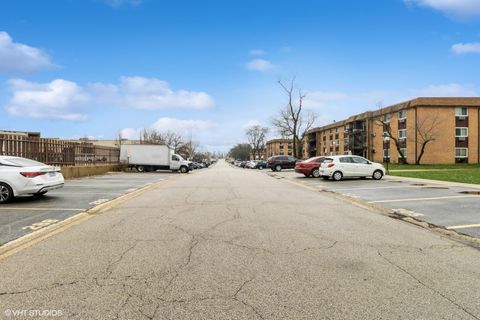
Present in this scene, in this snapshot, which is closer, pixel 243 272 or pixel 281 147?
pixel 243 272

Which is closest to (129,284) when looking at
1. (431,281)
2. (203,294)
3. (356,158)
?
(203,294)

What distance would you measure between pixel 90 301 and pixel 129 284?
1.72 feet

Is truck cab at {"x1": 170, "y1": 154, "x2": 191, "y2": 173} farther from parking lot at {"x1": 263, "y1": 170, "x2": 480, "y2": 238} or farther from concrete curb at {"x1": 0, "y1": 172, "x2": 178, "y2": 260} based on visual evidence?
concrete curb at {"x1": 0, "y1": 172, "x2": 178, "y2": 260}

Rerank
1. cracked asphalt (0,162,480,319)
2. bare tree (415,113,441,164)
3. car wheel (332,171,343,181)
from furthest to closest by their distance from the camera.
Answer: bare tree (415,113,441,164), car wheel (332,171,343,181), cracked asphalt (0,162,480,319)

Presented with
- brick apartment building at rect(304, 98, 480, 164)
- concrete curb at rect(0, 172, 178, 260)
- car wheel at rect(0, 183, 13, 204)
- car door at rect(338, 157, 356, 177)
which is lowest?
concrete curb at rect(0, 172, 178, 260)

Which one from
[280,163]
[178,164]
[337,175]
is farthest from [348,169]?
[178,164]

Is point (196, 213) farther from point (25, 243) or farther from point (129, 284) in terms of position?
point (129, 284)

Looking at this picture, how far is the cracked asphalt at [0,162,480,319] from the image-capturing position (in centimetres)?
355

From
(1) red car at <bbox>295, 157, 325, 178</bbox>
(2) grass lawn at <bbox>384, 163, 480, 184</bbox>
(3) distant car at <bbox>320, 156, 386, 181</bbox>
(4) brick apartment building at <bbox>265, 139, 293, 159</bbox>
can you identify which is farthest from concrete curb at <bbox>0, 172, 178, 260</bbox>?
(4) brick apartment building at <bbox>265, 139, 293, 159</bbox>

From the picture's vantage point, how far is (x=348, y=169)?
21.9 metres

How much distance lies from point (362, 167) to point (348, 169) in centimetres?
97

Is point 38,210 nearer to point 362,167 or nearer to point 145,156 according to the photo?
point 362,167

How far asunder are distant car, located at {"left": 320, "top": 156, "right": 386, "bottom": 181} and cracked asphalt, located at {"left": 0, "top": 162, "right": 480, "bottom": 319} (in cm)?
1410

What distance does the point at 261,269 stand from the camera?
4695 mm
